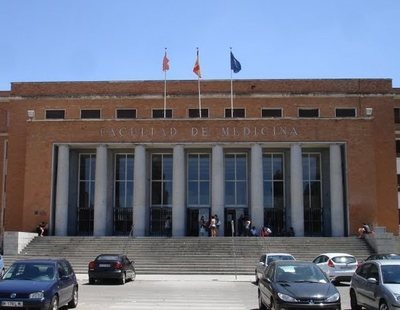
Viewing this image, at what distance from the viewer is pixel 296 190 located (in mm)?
41906

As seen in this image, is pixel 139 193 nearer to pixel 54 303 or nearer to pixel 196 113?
pixel 196 113

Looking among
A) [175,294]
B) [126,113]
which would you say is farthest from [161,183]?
[175,294]

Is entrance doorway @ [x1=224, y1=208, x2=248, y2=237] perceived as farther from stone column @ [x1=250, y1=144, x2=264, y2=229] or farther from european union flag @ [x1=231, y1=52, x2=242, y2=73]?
european union flag @ [x1=231, y1=52, x2=242, y2=73]

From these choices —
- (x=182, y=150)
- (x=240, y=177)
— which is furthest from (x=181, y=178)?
(x=240, y=177)

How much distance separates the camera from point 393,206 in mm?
45656

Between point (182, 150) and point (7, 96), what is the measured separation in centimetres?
2006

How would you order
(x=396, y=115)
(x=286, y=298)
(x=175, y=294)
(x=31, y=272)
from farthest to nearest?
(x=396, y=115) → (x=175, y=294) → (x=31, y=272) → (x=286, y=298)

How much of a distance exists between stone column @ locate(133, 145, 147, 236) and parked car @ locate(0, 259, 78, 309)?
25.5 m

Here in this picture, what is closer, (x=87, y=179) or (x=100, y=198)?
(x=100, y=198)

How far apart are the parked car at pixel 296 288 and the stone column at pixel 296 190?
26.5 m

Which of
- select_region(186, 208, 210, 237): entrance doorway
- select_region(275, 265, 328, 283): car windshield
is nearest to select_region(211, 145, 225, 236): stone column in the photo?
select_region(186, 208, 210, 237): entrance doorway

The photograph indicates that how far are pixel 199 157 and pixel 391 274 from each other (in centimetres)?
A: 3261

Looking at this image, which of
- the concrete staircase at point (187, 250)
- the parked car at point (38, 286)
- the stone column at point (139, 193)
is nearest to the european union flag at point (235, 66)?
the stone column at point (139, 193)

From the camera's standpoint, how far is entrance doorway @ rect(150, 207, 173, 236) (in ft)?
149
